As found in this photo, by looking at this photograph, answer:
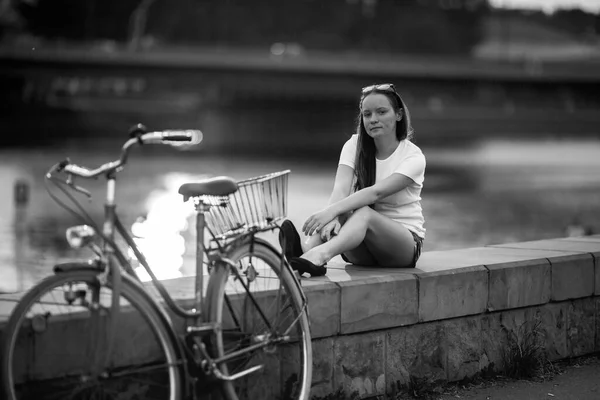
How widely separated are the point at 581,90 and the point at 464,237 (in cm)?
3505

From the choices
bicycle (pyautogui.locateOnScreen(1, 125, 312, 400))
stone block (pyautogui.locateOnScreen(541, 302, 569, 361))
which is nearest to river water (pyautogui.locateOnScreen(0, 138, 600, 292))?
bicycle (pyautogui.locateOnScreen(1, 125, 312, 400))

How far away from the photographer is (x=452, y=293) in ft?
17.9

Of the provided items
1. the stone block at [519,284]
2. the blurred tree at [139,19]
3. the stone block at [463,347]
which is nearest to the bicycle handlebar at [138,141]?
the stone block at [463,347]

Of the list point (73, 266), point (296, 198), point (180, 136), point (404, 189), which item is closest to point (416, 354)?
point (404, 189)

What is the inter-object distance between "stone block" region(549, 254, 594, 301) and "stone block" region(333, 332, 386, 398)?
1.27m

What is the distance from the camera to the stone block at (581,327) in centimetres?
614

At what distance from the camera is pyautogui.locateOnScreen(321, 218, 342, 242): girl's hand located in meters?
5.55

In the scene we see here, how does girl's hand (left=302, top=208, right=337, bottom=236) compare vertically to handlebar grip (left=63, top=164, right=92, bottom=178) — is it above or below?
below

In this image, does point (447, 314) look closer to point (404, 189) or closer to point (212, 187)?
point (404, 189)

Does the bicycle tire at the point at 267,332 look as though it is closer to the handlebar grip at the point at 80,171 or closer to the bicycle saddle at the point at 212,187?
the bicycle saddle at the point at 212,187

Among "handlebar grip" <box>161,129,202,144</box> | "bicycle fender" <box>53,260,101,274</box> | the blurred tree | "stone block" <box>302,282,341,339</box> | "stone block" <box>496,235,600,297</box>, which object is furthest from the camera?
the blurred tree

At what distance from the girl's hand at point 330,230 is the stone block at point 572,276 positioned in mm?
1184

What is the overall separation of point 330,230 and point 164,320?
6.30 ft

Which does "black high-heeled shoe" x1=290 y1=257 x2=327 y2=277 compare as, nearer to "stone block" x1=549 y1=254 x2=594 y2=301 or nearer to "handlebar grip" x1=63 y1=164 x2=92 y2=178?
"stone block" x1=549 y1=254 x2=594 y2=301
